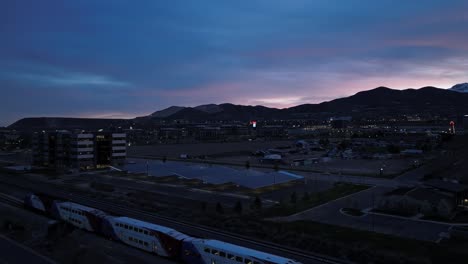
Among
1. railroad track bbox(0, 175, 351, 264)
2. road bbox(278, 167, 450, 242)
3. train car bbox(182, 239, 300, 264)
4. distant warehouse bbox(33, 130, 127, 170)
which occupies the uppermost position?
distant warehouse bbox(33, 130, 127, 170)

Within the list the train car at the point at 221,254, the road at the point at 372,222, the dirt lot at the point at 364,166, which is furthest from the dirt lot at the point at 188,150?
the train car at the point at 221,254

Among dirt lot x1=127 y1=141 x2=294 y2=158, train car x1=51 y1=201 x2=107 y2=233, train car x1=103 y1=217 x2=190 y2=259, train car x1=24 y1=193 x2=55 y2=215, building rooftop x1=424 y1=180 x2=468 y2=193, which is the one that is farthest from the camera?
dirt lot x1=127 y1=141 x2=294 y2=158

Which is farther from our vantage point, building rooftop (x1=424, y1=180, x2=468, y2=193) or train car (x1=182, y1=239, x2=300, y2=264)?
building rooftop (x1=424, y1=180, x2=468, y2=193)

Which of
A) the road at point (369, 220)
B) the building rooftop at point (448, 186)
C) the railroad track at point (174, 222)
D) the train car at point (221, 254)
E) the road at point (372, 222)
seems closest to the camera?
the train car at point (221, 254)

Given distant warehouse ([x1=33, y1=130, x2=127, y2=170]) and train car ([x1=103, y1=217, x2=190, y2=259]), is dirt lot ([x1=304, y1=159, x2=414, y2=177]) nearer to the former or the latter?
distant warehouse ([x1=33, y1=130, x2=127, y2=170])

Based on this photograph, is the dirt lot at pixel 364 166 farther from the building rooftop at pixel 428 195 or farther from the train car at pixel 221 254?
the train car at pixel 221 254

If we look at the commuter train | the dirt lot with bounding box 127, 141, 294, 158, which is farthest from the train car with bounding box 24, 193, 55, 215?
the dirt lot with bounding box 127, 141, 294, 158

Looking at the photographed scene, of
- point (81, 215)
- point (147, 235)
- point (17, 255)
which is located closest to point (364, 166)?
point (81, 215)

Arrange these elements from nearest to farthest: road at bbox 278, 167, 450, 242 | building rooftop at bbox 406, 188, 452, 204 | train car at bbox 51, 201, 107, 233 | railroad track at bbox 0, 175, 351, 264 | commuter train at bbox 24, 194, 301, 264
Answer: commuter train at bbox 24, 194, 301, 264 < railroad track at bbox 0, 175, 351, 264 < train car at bbox 51, 201, 107, 233 < road at bbox 278, 167, 450, 242 < building rooftop at bbox 406, 188, 452, 204
